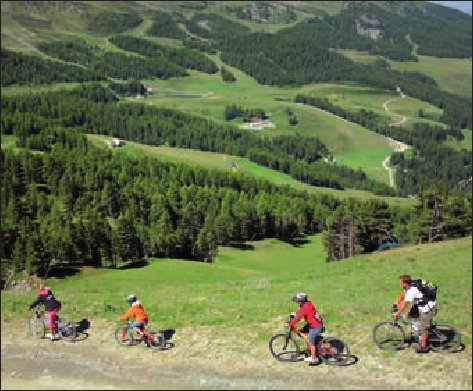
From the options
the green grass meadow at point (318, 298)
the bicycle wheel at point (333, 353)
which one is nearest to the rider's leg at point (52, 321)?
the green grass meadow at point (318, 298)

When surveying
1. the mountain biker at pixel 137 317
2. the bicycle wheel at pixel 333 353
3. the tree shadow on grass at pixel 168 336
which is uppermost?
the bicycle wheel at pixel 333 353

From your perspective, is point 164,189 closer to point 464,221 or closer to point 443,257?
point 464,221

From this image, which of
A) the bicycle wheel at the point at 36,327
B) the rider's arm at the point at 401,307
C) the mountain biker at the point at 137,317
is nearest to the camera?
the rider's arm at the point at 401,307

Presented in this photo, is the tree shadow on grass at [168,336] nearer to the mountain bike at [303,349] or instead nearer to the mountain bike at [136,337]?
the mountain bike at [136,337]

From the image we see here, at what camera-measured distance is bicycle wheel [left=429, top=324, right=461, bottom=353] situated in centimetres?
3127

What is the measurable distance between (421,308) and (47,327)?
21805mm

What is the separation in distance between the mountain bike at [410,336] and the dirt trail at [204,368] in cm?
60

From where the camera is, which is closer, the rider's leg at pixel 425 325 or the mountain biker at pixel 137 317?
the rider's leg at pixel 425 325

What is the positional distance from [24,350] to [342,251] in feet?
302

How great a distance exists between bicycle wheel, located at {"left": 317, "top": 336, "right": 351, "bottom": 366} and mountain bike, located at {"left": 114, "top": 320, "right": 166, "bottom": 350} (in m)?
9.06

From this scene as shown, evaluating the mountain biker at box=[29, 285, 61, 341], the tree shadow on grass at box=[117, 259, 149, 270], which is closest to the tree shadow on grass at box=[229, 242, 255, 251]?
the tree shadow on grass at box=[117, 259, 149, 270]

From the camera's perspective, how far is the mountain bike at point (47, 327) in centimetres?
3481

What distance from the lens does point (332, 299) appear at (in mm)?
40406

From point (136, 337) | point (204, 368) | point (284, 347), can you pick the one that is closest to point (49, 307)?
point (136, 337)
